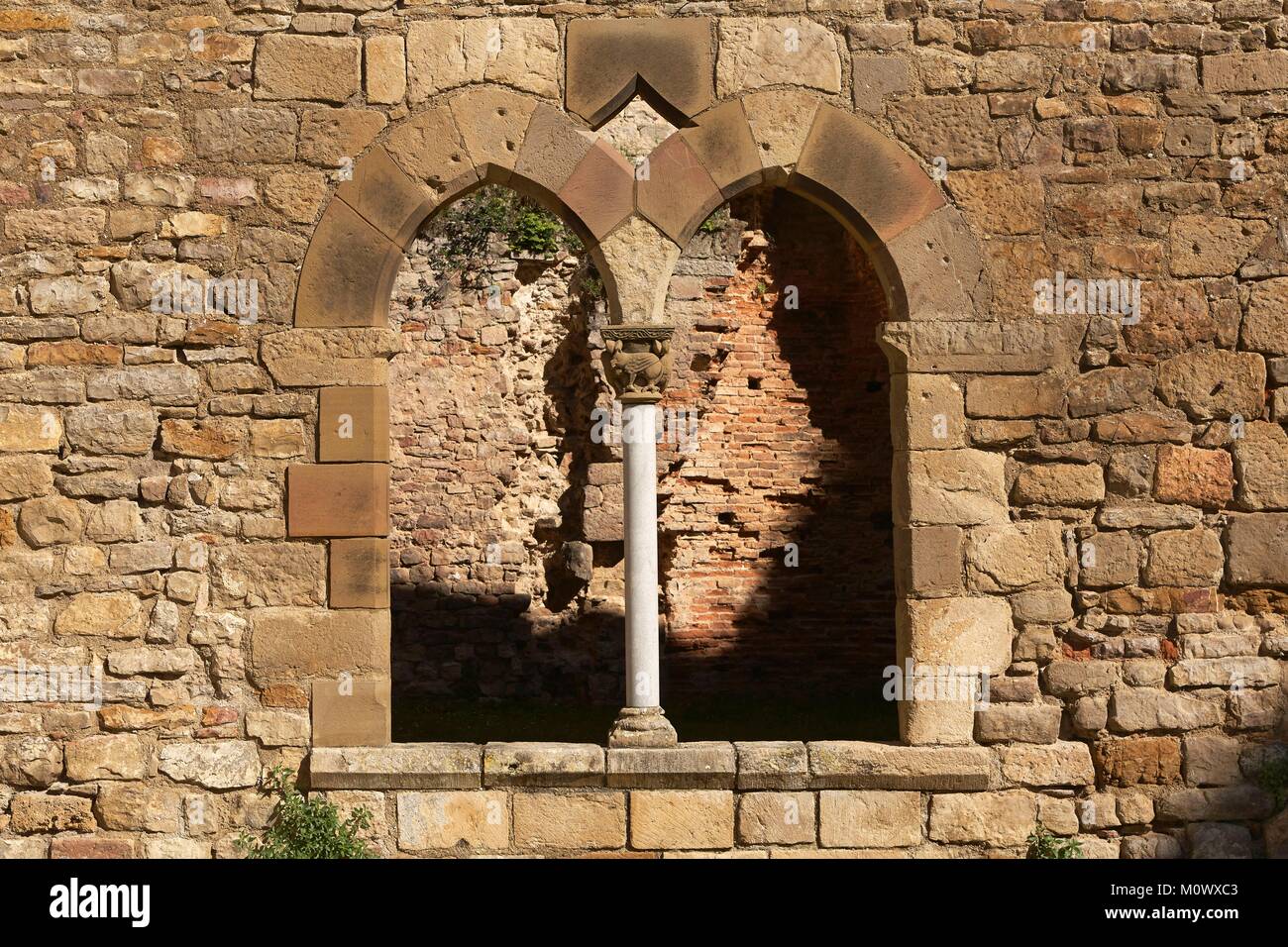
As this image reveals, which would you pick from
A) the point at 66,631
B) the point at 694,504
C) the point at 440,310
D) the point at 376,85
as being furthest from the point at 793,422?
the point at 66,631

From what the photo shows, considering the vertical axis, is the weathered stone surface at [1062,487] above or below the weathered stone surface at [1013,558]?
above

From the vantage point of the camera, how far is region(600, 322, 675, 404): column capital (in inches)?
225

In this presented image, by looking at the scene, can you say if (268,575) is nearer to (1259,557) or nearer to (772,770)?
(772,770)

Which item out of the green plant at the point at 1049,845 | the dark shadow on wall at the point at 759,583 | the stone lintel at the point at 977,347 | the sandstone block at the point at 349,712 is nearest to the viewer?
the green plant at the point at 1049,845

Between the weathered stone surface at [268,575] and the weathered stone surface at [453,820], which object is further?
the weathered stone surface at [268,575]

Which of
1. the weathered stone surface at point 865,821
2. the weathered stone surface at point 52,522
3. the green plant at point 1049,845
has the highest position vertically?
the weathered stone surface at point 52,522

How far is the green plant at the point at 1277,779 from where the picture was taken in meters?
5.52

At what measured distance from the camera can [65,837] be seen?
18.2 feet

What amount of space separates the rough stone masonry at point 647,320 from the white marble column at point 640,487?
0.13 m

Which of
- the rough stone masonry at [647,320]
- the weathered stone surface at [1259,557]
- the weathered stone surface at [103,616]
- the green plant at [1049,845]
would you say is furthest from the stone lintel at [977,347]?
the weathered stone surface at [103,616]

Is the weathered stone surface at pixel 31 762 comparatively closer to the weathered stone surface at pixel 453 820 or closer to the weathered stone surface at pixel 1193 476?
the weathered stone surface at pixel 453 820

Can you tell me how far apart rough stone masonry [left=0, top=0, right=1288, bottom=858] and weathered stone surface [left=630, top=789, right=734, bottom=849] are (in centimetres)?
2

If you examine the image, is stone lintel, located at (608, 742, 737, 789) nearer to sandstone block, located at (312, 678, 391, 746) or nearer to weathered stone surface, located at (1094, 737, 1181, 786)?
sandstone block, located at (312, 678, 391, 746)
